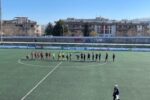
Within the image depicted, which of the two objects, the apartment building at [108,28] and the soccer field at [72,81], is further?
the apartment building at [108,28]

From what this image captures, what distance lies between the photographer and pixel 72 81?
37.7 m

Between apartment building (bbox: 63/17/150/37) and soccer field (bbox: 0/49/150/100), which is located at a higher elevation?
apartment building (bbox: 63/17/150/37)

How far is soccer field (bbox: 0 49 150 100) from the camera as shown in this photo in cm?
3061

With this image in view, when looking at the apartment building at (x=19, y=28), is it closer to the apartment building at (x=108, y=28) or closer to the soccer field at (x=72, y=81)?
the apartment building at (x=108, y=28)

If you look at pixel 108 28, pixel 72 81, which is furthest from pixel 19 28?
pixel 72 81

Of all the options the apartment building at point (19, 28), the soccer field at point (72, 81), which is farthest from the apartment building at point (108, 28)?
the soccer field at point (72, 81)

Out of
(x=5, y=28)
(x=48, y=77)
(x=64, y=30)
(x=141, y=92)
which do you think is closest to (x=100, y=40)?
(x=64, y=30)

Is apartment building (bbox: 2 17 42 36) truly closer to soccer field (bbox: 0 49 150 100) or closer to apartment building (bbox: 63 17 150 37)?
apartment building (bbox: 63 17 150 37)

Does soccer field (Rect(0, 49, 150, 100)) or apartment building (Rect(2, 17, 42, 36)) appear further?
apartment building (Rect(2, 17, 42, 36))

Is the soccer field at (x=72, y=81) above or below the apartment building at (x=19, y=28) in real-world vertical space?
below

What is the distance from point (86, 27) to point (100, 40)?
6372 centimetres

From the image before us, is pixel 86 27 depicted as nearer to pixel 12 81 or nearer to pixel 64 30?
pixel 64 30

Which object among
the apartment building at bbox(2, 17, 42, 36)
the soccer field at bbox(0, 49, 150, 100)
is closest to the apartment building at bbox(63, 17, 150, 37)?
the apartment building at bbox(2, 17, 42, 36)

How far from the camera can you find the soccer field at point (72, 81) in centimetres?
3061
